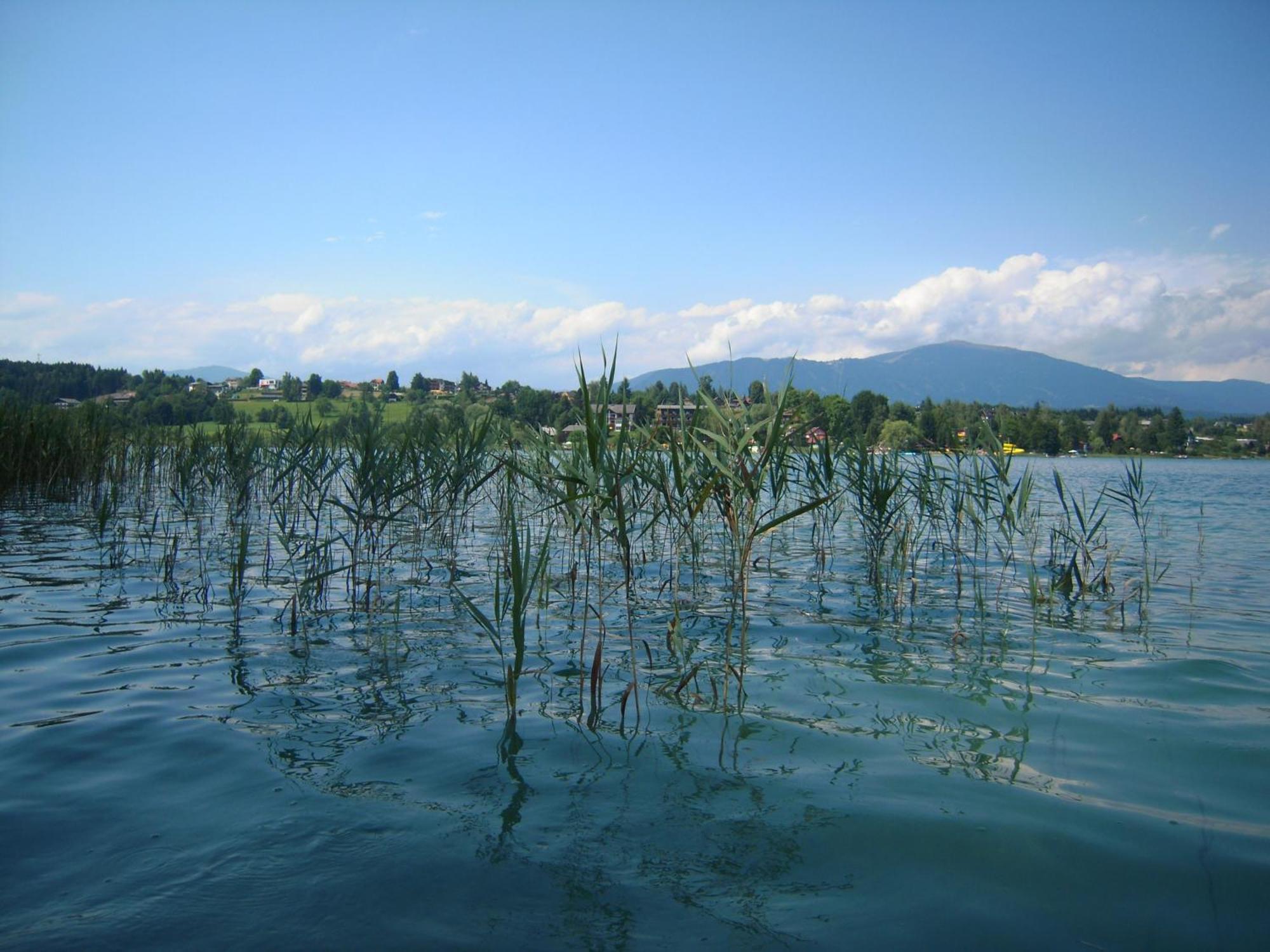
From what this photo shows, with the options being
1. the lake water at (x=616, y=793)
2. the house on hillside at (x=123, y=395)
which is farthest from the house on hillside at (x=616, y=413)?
the house on hillside at (x=123, y=395)

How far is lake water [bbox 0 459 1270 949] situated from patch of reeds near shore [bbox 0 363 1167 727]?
40 cm

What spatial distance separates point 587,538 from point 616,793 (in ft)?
13.2

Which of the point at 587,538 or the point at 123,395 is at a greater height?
the point at 123,395

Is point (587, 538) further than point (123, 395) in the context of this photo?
No

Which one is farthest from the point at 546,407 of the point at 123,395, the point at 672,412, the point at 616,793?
the point at 123,395

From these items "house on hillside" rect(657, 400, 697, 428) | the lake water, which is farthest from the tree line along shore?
the lake water

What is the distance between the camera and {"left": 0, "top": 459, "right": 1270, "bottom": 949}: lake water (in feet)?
9.78

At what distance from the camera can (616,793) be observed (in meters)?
4.04

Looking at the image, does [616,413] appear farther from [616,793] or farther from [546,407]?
[546,407]

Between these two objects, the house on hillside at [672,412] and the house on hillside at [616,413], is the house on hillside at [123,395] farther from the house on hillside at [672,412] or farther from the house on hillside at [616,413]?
the house on hillside at [672,412]

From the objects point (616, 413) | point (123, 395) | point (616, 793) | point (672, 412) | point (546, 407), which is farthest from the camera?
point (123, 395)

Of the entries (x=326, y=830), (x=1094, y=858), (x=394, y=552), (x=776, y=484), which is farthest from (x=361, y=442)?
(x=1094, y=858)

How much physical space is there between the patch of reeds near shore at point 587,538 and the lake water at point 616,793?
1.32 ft

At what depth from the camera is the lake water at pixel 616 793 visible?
2.98 m
